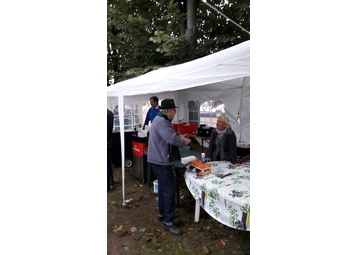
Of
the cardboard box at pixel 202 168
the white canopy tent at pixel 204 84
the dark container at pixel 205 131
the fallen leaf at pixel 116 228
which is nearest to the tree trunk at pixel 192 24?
the white canopy tent at pixel 204 84

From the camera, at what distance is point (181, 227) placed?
10.5 ft

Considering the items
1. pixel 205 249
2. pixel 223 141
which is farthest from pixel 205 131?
pixel 205 249

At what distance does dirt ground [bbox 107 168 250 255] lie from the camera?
2.73 m

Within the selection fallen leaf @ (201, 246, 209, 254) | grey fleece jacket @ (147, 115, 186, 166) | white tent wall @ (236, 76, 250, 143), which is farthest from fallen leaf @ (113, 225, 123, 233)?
white tent wall @ (236, 76, 250, 143)

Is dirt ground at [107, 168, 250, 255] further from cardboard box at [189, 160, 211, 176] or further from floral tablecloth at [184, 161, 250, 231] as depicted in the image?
cardboard box at [189, 160, 211, 176]

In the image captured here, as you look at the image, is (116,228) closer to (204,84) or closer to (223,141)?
(223,141)

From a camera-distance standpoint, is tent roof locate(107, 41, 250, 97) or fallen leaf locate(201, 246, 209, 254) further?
fallen leaf locate(201, 246, 209, 254)

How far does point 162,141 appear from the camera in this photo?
3047 millimetres

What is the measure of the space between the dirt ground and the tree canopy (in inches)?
207

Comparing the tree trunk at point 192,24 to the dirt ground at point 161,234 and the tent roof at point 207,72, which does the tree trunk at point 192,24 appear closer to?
the tent roof at point 207,72

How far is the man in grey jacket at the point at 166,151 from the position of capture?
2951 millimetres

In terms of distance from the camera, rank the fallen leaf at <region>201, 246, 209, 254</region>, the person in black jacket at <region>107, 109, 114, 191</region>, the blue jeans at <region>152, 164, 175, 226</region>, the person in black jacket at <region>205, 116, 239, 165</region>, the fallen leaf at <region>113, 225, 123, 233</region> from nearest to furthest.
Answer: the fallen leaf at <region>201, 246, 209, 254</region>, the blue jeans at <region>152, 164, 175, 226</region>, the fallen leaf at <region>113, 225, 123, 233</region>, the person in black jacket at <region>205, 116, 239, 165</region>, the person in black jacket at <region>107, 109, 114, 191</region>

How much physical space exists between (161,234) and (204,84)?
243cm

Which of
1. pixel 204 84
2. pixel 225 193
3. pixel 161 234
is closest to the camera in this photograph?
pixel 225 193
